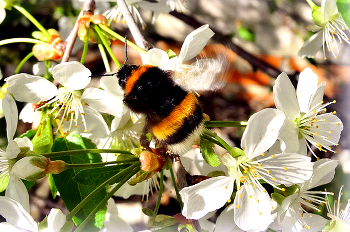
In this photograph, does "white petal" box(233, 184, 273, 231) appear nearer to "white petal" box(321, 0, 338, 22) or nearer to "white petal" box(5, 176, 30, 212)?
"white petal" box(5, 176, 30, 212)

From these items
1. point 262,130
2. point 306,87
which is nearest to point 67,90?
point 262,130

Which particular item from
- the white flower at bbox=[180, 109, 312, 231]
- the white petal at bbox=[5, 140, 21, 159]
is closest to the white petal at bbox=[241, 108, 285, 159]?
the white flower at bbox=[180, 109, 312, 231]

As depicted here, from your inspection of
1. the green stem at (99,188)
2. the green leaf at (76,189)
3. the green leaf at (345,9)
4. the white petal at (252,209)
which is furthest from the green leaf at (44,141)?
the green leaf at (345,9)

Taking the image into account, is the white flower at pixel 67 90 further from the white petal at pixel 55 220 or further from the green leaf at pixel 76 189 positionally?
the white petal at pixel 55 220

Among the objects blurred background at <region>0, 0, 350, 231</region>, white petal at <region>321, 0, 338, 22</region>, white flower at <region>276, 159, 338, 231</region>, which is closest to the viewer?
white flower at <region>276, 159, 338, 231</region>

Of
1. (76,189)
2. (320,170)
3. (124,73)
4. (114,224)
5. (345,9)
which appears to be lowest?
(114,224)

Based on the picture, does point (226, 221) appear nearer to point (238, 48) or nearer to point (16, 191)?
point (16, 191)
